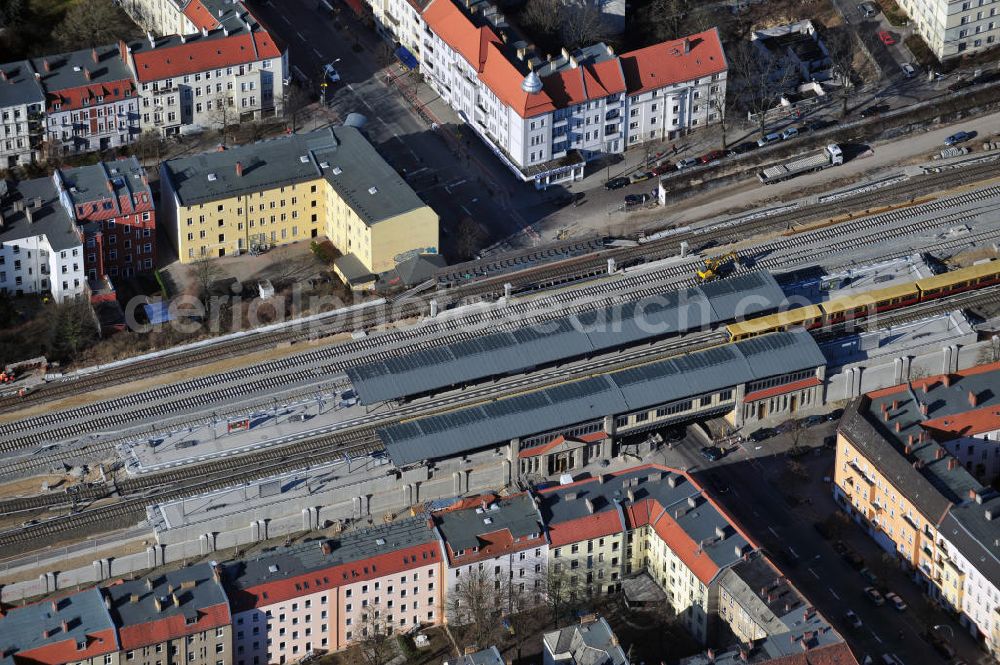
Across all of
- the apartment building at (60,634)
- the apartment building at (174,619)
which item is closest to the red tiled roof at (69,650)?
the apartment building at (60,634)

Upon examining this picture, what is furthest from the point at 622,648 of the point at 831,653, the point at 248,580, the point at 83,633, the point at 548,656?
the point at 83,633

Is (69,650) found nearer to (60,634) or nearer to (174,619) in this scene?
(60,634)

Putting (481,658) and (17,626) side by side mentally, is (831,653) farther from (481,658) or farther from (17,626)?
(17,626)

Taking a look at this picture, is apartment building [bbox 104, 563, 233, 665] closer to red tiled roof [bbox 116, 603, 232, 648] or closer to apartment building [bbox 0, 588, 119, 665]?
red tiled roof [bbox 116, 603, 232, 648]

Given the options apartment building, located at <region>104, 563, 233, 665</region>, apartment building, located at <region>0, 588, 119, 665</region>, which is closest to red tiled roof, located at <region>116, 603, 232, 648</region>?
apartment building, located at <region>104, 563, 233, 665</region>

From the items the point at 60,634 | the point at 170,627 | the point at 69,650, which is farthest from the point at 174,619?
the point at 60,634

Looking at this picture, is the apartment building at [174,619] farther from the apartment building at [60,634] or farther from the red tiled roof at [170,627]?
the apartment building at [60,634]
